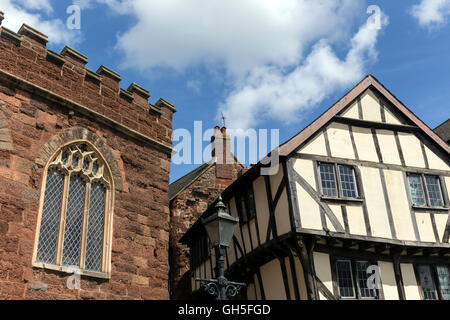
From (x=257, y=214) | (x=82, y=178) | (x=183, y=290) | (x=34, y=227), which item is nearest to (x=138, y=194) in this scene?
(x=82, y=178)

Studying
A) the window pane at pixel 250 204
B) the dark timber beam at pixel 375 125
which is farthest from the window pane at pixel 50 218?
the dark timber beam at pixel 375 125

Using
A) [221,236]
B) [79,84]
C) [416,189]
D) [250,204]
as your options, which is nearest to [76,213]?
[79,84]

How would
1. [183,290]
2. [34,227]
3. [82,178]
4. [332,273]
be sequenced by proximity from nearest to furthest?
[34,227] < [82,178] < [332,273] < [183,290]

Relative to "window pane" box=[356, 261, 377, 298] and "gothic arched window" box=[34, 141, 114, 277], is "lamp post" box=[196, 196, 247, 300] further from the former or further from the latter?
"window pane" box=[356, 261, 377, 298]

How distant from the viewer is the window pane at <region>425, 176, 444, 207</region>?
1393 cm

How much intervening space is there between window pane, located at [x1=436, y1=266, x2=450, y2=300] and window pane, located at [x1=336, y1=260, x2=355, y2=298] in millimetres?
2728

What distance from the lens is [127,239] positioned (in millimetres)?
9227

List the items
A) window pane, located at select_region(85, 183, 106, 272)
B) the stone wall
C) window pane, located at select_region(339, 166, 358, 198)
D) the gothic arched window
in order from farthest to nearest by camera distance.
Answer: window pane, located at select_region(339, 166, 358, 198) < window pane, located at select_region(85, 183, 106, 272) < the gothic arched window < the stone wall

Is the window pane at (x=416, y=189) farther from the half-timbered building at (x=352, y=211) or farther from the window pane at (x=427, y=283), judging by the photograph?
the window pane at (x=427, y=283)

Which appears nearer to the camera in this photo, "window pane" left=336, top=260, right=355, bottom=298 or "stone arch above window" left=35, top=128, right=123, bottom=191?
"stone arch above window" left=35, top=128, right=123, bottom=191

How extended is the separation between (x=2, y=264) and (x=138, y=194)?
10.0ft

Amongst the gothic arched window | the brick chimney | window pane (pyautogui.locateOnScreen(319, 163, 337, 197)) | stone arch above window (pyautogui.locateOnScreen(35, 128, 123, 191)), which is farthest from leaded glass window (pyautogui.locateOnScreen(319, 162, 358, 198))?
the brick chimney
